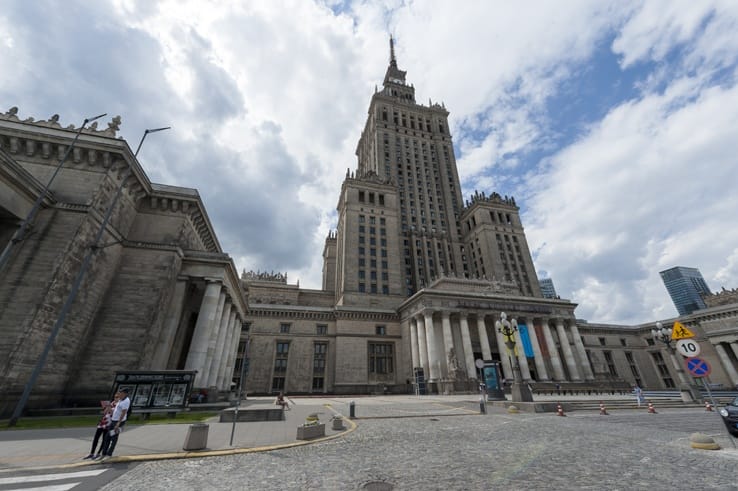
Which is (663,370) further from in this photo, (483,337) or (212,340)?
(212,340)

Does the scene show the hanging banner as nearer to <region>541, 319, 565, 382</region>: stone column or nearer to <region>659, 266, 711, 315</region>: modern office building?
<region>541, 319, 565, 382</region>: stone column

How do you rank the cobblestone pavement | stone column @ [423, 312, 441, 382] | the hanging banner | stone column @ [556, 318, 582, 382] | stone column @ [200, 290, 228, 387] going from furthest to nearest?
stone column @ [556, 318, 582, 382] < the hanging banner < stone column @ [423, 312, 441, 382] < stone column @ [200, 290, 228, 387] < the cobblestone pavement

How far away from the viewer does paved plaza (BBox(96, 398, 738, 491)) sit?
19.3 feet

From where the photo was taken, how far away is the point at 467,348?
40.8 m

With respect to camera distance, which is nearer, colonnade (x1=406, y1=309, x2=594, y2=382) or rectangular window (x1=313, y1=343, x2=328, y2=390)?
colonnade (x1=406, y1=309, x2=594, y2=382)

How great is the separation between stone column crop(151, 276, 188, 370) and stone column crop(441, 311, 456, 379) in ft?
101

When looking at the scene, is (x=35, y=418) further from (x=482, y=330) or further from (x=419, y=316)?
(x=482, y=330)

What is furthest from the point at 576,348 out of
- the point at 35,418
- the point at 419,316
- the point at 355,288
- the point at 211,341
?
the point at 35,418

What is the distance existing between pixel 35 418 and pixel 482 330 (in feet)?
142

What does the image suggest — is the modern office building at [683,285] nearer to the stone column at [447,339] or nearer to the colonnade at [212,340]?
the stone column at [447,339]

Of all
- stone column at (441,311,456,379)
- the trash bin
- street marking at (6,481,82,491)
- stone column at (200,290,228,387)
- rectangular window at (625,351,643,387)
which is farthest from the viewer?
rectangular window at (625,351,643,387)

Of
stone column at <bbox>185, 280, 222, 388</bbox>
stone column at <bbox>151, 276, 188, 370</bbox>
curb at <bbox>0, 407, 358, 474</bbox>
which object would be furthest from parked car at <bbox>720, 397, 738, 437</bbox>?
stone column at <bbox>151, 276, 188, 370</bbox>

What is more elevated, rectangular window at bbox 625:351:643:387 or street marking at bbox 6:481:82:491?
rectangular window at bbox 625:351:643:387

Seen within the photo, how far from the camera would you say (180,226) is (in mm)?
26266
